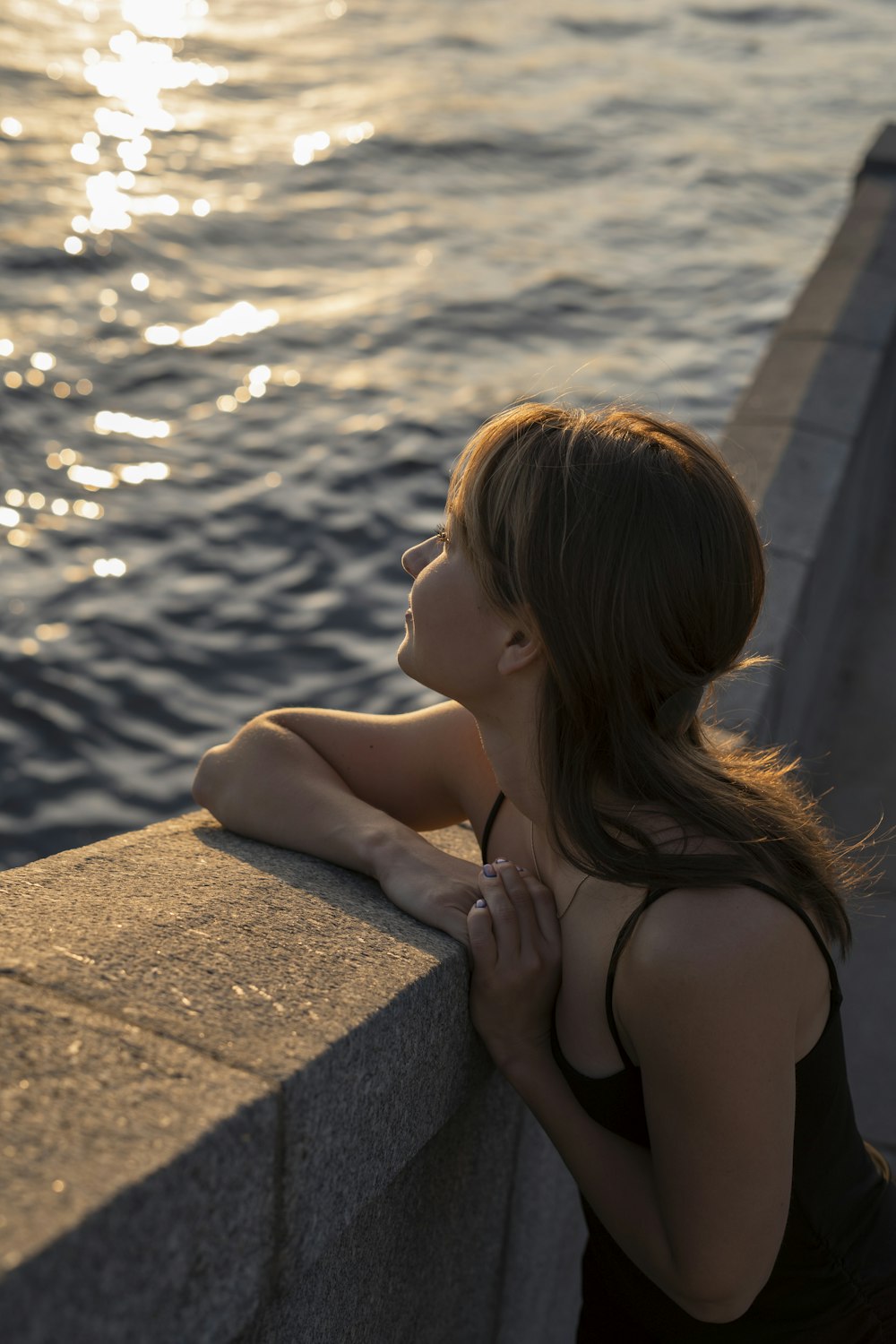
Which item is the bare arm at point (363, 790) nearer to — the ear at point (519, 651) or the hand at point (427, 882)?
the hand at point (427, 882)

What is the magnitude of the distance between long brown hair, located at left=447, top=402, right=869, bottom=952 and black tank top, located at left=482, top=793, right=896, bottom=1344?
26 centimetres

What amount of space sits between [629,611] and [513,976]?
0.54m

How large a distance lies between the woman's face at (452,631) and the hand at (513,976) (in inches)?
12.6

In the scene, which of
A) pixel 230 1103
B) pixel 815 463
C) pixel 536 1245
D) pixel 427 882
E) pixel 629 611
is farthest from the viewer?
pixel 815 463

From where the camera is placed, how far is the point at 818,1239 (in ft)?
6.91

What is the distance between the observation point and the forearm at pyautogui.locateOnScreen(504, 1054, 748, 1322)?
1967 millimetres

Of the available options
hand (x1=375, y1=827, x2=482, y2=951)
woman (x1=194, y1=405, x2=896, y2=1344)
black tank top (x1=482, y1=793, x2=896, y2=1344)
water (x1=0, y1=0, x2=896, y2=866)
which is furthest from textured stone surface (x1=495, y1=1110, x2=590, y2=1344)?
water (x1=0, y1=0, x2=896, y2=866)

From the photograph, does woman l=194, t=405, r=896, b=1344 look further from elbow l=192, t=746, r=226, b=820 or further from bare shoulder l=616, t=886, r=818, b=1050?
elbow l=192, t=746, r=226, b=820

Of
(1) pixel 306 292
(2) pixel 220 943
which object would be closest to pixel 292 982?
(2) pixel 220 943

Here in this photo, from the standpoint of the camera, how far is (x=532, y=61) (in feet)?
59.4

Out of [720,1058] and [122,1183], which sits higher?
[122,1183]

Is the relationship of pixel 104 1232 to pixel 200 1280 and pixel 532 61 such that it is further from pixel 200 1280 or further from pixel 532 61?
pixel 532 61

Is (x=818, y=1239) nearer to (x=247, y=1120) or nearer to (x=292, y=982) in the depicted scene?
(x=292, y=982)

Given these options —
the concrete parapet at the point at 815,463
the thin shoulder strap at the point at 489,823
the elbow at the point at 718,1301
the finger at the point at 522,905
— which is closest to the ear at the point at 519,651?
the finger at the point at 522,905
